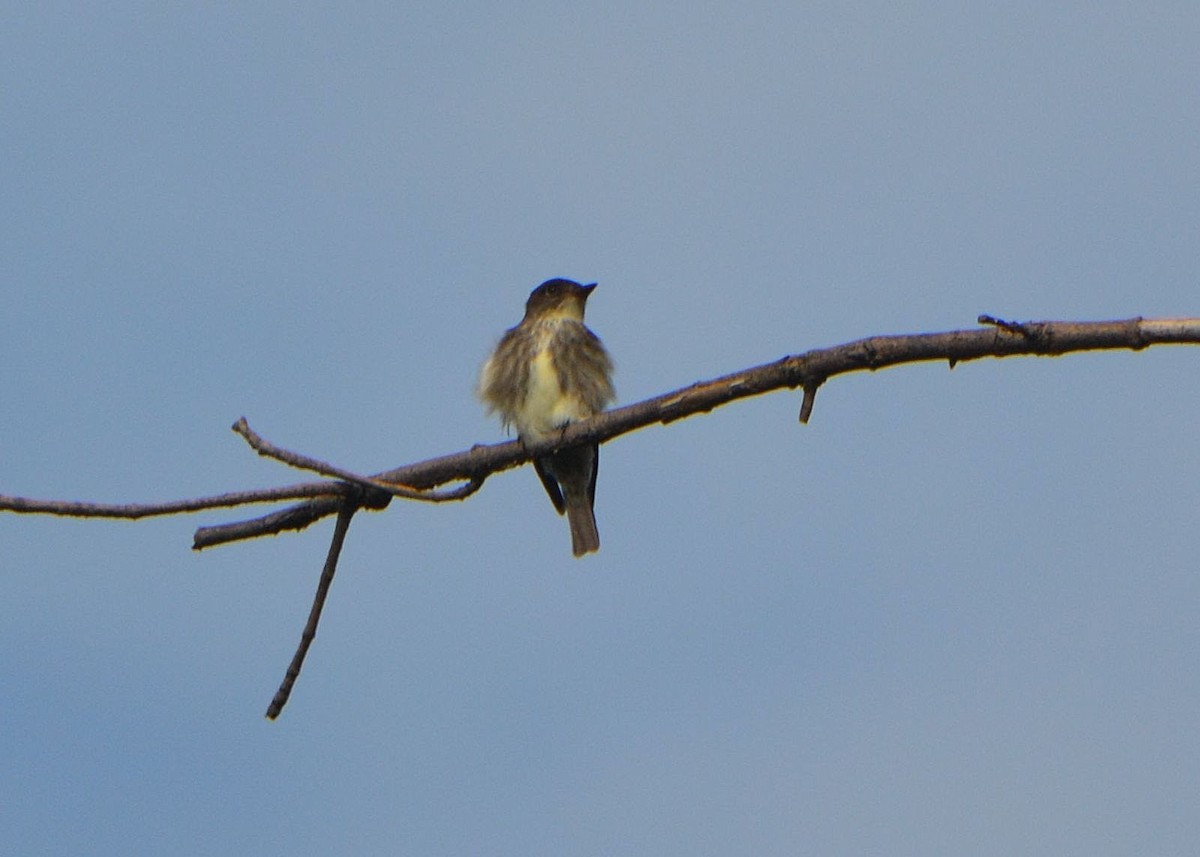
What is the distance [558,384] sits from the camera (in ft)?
29.5

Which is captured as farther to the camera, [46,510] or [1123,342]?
[46,510]

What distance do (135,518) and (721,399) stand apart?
1618 mm

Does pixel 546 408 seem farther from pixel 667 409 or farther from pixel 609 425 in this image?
pixel 667 409

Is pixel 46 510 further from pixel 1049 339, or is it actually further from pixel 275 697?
pixel 1049 339

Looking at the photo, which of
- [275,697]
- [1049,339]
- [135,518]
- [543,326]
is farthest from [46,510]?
[543,326]

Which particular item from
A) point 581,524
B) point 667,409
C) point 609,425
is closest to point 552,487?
point 581,524

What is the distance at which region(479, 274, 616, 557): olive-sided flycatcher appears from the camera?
896 centimetres

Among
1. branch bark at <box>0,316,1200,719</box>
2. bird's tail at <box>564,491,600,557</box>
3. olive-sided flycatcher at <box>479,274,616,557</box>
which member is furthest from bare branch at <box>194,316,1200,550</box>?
bird's tail at <box>564,491,600,557</box>

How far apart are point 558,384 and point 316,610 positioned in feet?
14.1

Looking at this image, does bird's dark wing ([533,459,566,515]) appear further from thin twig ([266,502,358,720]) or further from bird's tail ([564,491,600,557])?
thin twig ([266,502,358,720])

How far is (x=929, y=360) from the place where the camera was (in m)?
4.49

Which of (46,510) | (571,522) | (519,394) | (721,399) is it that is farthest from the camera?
(571,522)

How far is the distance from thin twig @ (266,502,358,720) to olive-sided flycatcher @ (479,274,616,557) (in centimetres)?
345

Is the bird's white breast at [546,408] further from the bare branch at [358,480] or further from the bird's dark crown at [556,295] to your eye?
the bare branch at [358,480]
